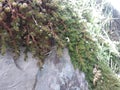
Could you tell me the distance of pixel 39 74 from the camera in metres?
2.16

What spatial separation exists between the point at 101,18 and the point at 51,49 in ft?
3.58

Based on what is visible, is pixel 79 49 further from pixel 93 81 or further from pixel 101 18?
pixel 101 18

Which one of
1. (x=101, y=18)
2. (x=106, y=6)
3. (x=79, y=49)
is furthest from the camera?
(x=106, y=6)

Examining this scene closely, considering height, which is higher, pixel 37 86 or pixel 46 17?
pixel 46 17

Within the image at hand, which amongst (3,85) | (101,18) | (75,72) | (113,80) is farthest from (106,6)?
(3,85)

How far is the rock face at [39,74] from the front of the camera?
2080 mm

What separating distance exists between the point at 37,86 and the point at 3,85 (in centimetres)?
26

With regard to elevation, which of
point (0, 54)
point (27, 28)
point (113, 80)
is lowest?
point (113, 80)

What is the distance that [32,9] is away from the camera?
87.3 inches

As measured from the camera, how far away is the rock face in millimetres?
2080

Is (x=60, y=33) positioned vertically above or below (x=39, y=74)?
above

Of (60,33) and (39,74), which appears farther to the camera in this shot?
(60,33)

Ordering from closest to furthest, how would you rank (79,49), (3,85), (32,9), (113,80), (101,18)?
(3,85) → (32,9) → (79,49) → (113,80) → (101,18)

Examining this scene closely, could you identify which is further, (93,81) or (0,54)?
(93,81)
